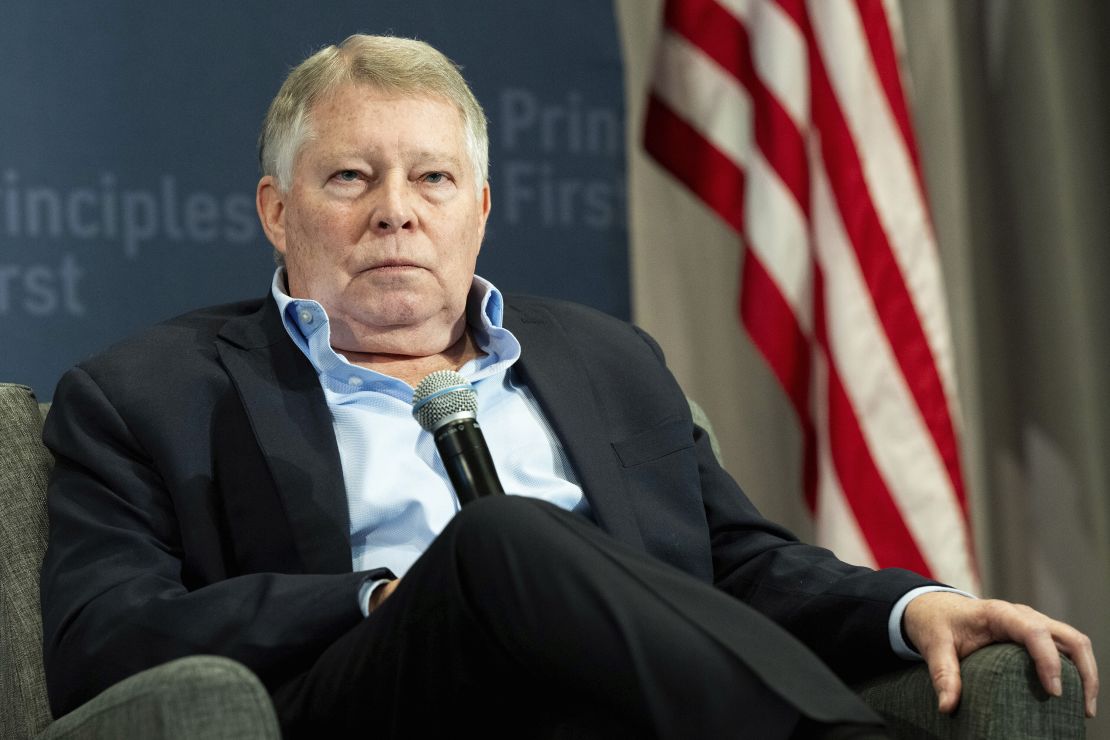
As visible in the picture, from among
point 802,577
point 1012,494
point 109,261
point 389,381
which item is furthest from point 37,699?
point 1012,494

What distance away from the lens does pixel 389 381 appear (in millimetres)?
1738

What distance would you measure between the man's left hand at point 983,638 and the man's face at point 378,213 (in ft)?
2.62

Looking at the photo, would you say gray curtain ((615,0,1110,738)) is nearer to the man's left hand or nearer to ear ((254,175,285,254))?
ear ((254,175,285,254))

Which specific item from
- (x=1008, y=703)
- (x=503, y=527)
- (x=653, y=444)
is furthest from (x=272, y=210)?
(x=1008, y=703)

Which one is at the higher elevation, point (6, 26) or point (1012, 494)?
point (6, 26)

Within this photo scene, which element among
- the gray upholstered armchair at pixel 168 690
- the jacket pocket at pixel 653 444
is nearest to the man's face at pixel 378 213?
the jacket pocket at pixel 653 444

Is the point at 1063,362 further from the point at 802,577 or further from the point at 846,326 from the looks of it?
the point at 802,577

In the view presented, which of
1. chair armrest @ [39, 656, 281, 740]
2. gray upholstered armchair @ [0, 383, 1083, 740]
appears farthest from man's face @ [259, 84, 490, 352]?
chair armrest @ [39, 656, 281, 740]

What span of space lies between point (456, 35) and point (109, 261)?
853 mm

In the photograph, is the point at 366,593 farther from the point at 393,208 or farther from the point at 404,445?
the point at 393,208

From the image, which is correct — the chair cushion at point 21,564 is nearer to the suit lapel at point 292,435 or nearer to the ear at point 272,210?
the suit lapel at point 292,435

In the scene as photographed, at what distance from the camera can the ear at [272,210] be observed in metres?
1.92

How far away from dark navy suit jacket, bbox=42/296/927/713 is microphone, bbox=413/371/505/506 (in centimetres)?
18

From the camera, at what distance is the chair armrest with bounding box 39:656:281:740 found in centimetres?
113
